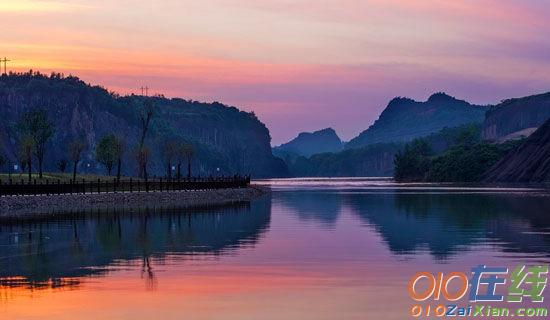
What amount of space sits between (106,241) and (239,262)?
41.8 ft

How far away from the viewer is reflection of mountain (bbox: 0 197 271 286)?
35.6 m

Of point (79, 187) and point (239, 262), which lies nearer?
point (239, 262)

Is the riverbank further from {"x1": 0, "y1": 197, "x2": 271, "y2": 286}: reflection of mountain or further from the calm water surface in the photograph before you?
the calm water surface

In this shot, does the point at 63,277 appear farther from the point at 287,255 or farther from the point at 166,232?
the point at 166,232

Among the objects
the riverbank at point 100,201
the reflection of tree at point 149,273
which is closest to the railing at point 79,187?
the riverbank at point 100,201

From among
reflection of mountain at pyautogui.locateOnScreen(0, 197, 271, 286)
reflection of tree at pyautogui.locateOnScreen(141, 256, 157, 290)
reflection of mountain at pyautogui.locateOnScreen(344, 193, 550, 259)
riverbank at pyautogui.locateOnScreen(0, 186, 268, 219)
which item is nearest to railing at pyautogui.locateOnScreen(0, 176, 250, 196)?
riverbank at pyautogui.locateOnScreen(0, 186, 268, 219)

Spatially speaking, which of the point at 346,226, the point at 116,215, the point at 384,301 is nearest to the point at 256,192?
the point at 116,215

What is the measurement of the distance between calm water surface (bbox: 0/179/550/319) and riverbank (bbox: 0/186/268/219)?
38.8 ft

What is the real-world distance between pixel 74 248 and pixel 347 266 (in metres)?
14.5

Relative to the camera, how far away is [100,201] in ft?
294

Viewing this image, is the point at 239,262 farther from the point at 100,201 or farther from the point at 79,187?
the point at 79,187

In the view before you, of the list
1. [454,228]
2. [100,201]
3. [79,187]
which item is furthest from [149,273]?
[79,187]

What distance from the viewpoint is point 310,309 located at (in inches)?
989

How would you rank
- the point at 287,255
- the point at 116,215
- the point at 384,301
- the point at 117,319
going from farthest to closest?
1. the point at 116,215
2. the point at 287,255
3. the point at 384,301
4. the point at 117,319
